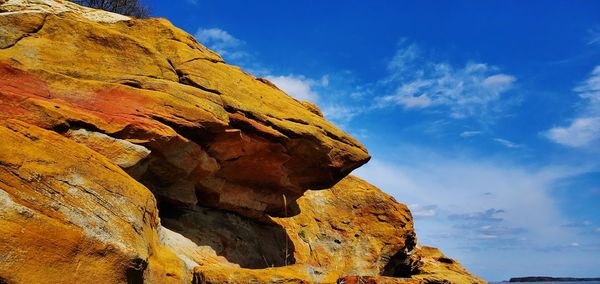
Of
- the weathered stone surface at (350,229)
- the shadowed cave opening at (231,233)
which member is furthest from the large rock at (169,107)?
the weathered stone surface at (350,229)

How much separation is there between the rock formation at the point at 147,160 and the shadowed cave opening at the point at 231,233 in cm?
6

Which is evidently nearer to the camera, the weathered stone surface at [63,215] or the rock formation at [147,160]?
the weathered stone surface at [63,215]

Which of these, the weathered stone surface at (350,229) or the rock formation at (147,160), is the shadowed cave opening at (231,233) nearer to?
the rock formation at (147,160)

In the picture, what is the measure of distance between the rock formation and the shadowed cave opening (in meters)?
0.06

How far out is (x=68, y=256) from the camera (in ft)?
23.1

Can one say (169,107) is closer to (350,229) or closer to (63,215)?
(63,215)

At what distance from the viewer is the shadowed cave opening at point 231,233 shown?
49.4ft

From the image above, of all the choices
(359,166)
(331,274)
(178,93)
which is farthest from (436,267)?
(178,93)

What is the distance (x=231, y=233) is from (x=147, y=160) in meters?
5.54

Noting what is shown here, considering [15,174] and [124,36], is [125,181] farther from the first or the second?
[124,36]

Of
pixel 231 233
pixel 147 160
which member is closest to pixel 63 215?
pixel 147 160

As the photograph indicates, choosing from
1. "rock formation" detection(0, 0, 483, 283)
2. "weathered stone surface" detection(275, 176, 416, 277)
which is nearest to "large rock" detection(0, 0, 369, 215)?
"rock formation" detection(0, 0, 483, 283)

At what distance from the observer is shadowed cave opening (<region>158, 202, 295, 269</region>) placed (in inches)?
593

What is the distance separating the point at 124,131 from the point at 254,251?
307 inches
